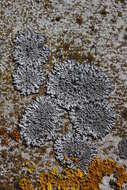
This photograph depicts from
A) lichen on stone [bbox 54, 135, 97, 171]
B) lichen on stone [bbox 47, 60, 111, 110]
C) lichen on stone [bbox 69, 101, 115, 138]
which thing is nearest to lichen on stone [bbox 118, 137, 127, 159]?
lichen on stone [bbox 69, 101, 115, 138]

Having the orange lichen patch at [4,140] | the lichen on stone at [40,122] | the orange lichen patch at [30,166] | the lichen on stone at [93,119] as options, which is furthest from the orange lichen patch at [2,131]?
the lichen on stone at [93,119]

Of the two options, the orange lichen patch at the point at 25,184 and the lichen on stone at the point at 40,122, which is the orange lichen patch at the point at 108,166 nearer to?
the lichen on stone at the point at 40,122

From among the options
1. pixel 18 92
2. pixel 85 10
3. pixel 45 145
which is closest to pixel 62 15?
pixel 85 10

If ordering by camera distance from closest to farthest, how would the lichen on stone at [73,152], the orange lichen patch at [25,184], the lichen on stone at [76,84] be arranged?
the orange lichen patch at [25,184], the lichen on stone at [73,152], the lichen on stone at [76,84]

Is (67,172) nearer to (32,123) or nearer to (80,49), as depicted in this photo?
(32,123)

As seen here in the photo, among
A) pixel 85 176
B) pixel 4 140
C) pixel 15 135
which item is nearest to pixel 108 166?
pixel 85 176

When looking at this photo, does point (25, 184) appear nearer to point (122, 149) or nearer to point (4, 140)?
point (4, 140)

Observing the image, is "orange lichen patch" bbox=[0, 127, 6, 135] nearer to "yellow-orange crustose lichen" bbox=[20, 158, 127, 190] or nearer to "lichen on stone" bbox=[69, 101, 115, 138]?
"yellow-orange crustose lichen" bbox=[20, 158, 127, 190]
